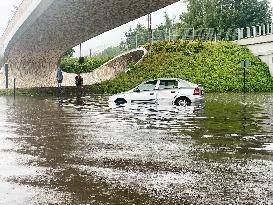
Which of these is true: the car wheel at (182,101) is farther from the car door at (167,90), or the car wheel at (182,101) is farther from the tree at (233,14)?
the tree at (233,14)

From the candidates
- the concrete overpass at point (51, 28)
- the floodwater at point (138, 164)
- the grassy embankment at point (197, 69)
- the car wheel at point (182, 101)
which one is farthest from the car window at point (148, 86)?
the grassy embankment at point (197, 69)

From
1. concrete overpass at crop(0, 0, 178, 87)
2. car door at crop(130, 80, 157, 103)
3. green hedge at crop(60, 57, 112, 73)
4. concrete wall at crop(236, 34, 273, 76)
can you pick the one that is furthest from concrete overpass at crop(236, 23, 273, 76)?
car door at crop(130, 80, 157, 103)

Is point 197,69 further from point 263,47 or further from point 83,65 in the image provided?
point 83,65

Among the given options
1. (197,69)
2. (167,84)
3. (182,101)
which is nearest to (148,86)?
(167,84)

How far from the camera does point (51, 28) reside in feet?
123

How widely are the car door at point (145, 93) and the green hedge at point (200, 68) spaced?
787 inches

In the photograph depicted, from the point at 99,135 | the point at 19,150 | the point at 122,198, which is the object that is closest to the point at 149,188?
the point at 122,198

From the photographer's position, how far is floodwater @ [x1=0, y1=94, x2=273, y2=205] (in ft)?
17.7

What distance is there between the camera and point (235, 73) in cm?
4425

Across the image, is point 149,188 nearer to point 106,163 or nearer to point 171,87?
point 106,163

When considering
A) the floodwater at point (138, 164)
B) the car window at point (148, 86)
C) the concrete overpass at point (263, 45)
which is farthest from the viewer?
the concrete overpass at point (263, 45)

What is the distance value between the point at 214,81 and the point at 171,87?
22.2m

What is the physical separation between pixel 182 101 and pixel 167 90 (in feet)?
2.76

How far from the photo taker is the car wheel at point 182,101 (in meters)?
20.6
